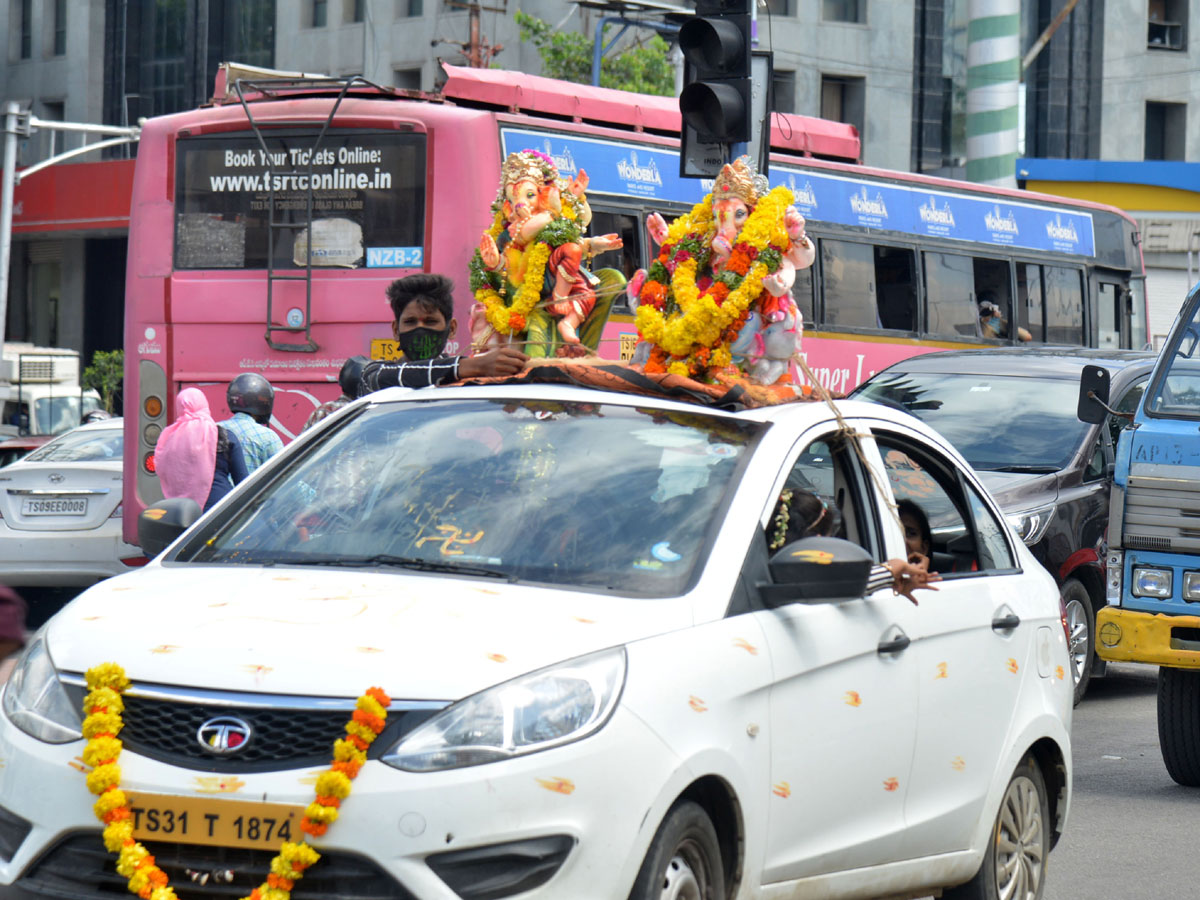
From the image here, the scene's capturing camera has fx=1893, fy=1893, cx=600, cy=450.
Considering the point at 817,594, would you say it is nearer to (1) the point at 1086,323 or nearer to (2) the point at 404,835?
(2) the point at 404,835

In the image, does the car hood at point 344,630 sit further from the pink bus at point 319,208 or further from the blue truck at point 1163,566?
the pink bus at point 319,208

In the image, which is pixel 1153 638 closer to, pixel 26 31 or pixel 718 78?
pixel 718 78

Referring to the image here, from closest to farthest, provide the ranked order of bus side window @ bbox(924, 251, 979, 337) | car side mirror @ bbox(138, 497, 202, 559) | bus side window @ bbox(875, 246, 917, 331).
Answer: car side mirror @ bbox(138, 497, 202, 559)
bus side window @ bbox(875, 246, 917, 331)
bus side window @ bbox(924, 251, 979, 337)

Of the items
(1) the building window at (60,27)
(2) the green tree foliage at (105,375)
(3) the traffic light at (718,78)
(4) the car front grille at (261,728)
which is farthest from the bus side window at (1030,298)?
(1) the building window at (60,27)

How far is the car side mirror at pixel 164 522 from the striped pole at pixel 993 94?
34.2 metres

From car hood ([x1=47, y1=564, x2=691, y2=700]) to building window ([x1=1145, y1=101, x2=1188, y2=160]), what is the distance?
4648 centimetres

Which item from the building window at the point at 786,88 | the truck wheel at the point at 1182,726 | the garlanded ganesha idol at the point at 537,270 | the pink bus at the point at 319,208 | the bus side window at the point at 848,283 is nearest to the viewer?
the garlanded ganesha idol at the point at 537,270

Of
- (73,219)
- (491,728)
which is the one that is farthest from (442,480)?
(73,219)

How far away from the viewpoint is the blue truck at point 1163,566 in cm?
834

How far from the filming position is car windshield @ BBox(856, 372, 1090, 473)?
442 inches

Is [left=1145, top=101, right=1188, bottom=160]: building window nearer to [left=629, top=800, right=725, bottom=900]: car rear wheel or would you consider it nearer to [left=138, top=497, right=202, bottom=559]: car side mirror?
[left=138, top=497, right=202, bottom=559]: car side mirror

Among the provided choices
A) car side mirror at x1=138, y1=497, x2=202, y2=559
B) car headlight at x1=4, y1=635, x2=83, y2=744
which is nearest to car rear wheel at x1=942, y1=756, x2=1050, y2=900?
car side mirror at x1=138, y1=497, x2=202, y2=559

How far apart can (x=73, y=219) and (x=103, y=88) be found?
23.0ft

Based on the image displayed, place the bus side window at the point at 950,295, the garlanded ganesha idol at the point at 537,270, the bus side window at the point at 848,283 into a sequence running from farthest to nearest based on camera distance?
the bus side window at the point at 950,295, the bus side window at the point at 848,283, the garlanded ganesha idol at the point at 537,270
